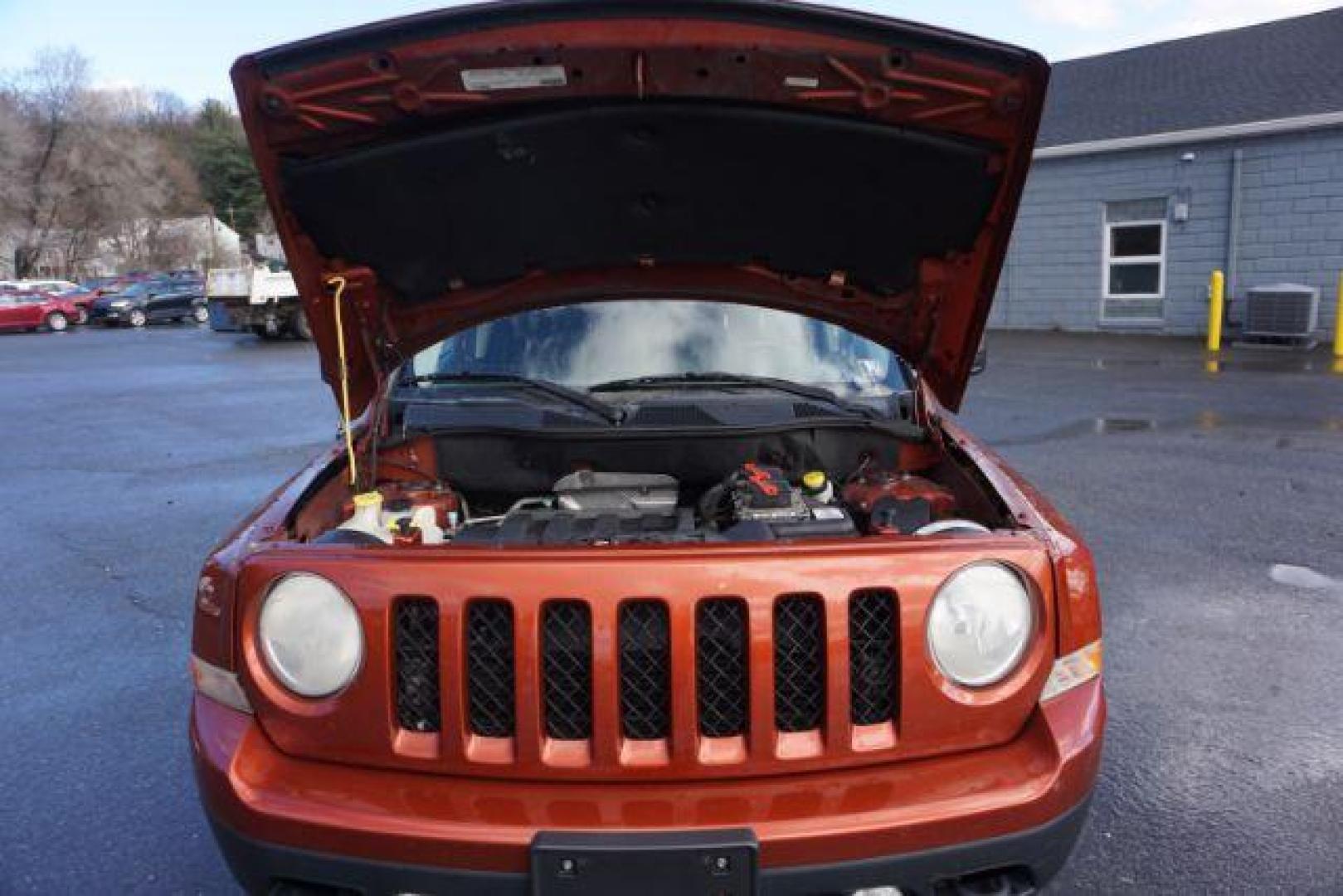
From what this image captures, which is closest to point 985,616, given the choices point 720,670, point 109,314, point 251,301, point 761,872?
point 720,670

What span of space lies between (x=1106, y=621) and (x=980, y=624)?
9.41ft

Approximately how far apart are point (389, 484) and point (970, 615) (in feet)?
6.00

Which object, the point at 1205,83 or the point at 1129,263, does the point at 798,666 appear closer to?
A: the point at 1129,263

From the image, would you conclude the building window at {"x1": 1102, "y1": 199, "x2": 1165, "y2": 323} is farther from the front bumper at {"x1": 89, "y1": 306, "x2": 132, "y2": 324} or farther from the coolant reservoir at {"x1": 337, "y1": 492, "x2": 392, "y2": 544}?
the front bumper at {"x1": 89, "y1": 306, "x2": 132, "y2": 324}

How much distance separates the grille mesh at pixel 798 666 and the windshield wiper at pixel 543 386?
1.34 metres

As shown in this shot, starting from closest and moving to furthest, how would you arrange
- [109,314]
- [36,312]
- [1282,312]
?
[1282,312], [36,312], [109,314]

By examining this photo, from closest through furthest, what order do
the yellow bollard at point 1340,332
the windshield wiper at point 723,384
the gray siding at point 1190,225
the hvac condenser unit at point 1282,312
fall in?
1. the windshield wiper at point 723,384
2. the yellow bollard at point 1340,332
3. the hvac condenser unit at point 1282,312
4. the gray siding at point 1190,225

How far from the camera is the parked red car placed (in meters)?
30.8

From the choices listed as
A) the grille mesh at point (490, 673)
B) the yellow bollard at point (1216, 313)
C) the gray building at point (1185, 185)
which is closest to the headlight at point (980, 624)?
the grille mesh at point (490, 673)

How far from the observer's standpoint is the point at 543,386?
3.34 meters

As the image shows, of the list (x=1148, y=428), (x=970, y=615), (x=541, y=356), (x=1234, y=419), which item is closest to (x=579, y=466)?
(x=541, y=356)

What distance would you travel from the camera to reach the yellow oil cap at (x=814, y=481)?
9.71ft

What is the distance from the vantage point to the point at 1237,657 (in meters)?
4.03

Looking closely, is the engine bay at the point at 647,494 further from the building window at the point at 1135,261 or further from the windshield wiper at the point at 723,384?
the building window at the point at 1135,261
